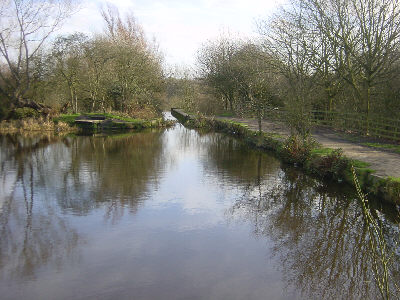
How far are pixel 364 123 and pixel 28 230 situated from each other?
1459 cm

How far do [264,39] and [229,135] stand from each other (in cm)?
625

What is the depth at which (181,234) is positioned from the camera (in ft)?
22.9

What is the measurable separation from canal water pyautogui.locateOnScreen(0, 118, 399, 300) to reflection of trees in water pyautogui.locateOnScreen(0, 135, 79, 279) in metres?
0.02

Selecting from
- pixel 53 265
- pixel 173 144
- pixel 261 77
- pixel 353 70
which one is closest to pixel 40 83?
pixel 173 144

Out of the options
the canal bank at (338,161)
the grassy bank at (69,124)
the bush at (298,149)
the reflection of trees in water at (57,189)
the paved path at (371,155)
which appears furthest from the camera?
the grassy bank at (69,124)

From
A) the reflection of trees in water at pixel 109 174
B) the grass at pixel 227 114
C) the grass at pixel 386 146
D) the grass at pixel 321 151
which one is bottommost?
the reflection of trees in water at pixel 109 174

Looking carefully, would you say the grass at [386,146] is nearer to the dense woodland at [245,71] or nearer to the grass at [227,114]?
the dense woodland at [245,71]

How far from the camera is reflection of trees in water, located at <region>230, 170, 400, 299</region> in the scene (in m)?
5.25

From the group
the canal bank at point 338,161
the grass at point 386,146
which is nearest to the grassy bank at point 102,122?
the canal bank at point 338,161

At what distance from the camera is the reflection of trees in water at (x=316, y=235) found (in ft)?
17.2

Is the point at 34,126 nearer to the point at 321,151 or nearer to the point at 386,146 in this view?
the point at 321,151

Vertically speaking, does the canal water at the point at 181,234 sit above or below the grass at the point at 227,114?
below

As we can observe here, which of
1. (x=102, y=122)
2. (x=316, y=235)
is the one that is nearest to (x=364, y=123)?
(x=316, y=235)

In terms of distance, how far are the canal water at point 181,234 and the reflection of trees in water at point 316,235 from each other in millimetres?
21
